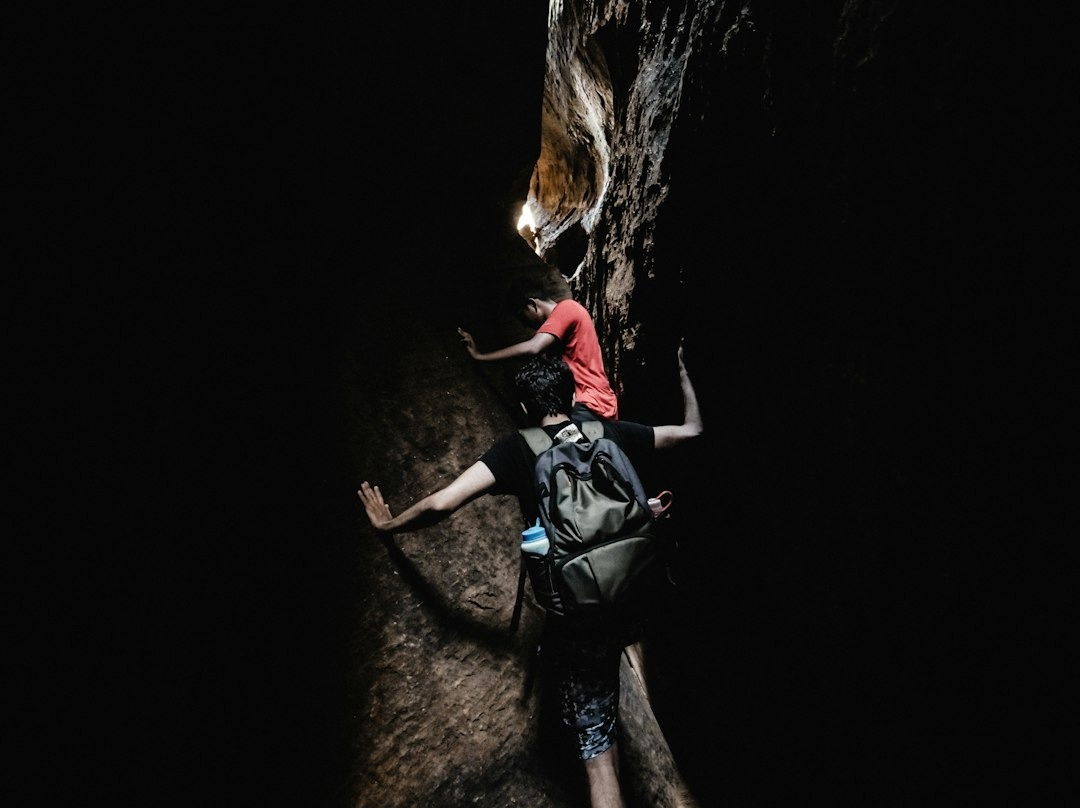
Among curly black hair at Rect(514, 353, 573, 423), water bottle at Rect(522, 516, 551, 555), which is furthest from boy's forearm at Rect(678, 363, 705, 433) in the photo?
water bottle at Rect(522, 516, 551, 555)

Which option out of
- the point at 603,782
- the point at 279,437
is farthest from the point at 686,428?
the point at 279,437

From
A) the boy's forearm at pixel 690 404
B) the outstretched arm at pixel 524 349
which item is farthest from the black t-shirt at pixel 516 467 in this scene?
the outstretched arm at pixel 524 349

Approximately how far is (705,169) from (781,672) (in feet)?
9.29

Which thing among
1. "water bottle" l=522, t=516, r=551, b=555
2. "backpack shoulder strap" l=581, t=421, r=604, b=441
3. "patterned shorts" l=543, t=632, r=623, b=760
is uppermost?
"backpack shoulder strap" l=581, t=421, r=604, b=441

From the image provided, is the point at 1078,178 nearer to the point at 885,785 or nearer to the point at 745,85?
the point at 745,85

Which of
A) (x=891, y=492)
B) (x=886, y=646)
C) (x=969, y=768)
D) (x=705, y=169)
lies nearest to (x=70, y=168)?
(x=705, y=169)

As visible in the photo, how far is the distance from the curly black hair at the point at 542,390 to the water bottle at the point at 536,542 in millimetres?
601

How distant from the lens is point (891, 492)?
5.08 feet

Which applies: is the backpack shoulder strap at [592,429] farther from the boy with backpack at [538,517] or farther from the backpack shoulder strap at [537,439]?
the backpack shoulder strap at [537,439]

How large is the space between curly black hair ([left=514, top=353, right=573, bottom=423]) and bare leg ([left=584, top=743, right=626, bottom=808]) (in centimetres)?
178

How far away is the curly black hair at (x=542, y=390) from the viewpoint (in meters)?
2.29

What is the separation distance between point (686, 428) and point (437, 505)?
149 cm

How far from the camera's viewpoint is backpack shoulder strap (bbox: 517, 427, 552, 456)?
2141mm

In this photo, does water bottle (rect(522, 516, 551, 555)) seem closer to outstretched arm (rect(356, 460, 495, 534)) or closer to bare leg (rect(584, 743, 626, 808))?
outstretched arm (rect(356, 460, 495, 534))
